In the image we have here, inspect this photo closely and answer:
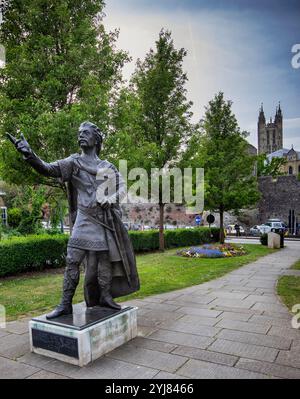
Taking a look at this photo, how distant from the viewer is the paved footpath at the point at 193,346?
345 centimetres

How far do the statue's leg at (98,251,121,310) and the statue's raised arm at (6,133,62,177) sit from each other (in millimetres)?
1249

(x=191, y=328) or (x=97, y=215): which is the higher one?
(x=97, y=215)

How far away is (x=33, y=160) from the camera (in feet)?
12.4

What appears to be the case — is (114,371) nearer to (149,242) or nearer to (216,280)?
(216,280)

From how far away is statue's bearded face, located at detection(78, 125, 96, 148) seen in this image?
429 cm

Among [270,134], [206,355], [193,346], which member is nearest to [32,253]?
[193,346]

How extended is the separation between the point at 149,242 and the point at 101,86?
9155 millimetres

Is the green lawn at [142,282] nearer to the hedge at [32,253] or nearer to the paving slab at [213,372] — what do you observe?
the hedge at [32,253]

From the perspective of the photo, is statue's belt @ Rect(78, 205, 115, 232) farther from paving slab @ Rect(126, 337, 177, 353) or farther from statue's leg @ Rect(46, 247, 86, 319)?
paving slab @ Rect(126, 337, 177, 353)

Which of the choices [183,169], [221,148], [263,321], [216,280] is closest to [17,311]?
[263,321]

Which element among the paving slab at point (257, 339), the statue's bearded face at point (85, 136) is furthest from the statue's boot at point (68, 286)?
the paving slab at point (257, 339)

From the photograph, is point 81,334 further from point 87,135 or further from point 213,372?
point 87,135

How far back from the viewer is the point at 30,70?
9.54 metres

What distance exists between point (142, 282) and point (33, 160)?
5646mm
